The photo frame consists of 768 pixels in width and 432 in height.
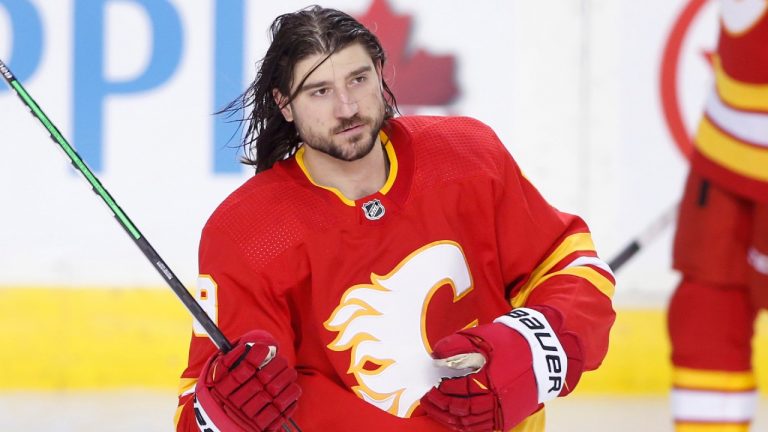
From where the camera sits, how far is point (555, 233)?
2141 mm

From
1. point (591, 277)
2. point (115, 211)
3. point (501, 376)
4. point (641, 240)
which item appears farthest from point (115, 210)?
point (641, 240)

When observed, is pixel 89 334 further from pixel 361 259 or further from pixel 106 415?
pixel 361 259

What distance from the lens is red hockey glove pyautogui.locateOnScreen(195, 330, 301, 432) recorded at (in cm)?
183

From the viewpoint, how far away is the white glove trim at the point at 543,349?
194cm

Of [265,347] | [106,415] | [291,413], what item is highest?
[265,347]

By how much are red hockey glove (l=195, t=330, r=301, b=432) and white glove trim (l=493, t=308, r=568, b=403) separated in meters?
0.32

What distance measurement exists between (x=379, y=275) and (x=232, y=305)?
0.71 ft

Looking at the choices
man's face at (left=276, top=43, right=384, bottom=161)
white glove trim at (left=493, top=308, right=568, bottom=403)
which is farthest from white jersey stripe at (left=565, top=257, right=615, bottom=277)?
man's face at (left=276, top=43, right=384, bottom=161)

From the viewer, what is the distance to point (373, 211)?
2.03 meters

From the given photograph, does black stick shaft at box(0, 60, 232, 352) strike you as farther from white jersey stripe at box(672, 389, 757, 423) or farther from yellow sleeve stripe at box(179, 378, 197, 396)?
white jersey stripe at box(672, 389, 757, 423)

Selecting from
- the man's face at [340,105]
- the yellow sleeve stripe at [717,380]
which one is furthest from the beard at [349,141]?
the yellow sleeve stripe at [717,380]

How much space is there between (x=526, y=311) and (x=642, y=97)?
1725 mm

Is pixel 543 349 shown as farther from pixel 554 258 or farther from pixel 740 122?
pixel 740 122

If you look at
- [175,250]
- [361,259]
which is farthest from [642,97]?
[361,259]
